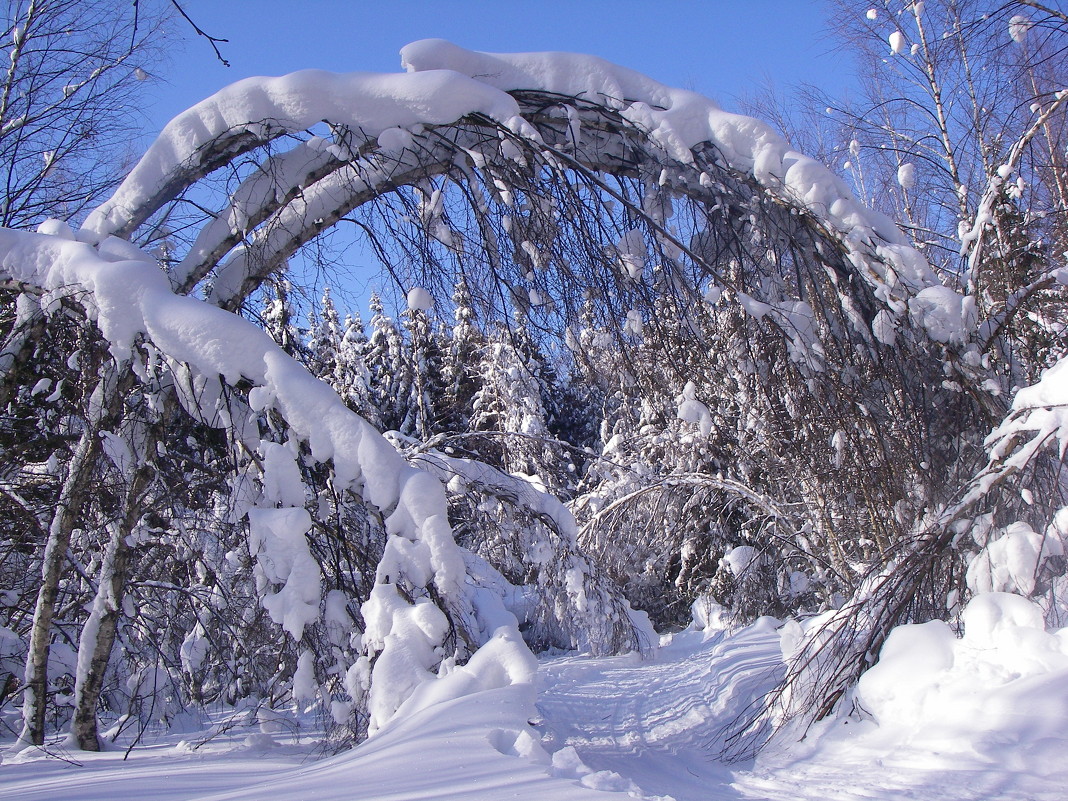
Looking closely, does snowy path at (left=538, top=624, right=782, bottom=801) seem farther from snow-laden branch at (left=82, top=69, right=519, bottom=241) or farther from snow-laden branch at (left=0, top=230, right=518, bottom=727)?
snow-laden branch at (left=82, top=69, right=519, bottom=241)

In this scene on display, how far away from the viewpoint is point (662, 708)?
5.56 meters

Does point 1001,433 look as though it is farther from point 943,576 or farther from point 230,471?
point 230,471

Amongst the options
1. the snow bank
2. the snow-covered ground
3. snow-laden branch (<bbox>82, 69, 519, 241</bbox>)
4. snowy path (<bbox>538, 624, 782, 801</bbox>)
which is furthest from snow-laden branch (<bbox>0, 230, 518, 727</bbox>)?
the snow bank

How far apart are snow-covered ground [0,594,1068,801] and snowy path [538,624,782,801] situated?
4 centimetres

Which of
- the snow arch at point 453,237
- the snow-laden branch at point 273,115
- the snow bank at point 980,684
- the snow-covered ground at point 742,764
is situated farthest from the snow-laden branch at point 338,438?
the snow bank at point 980,684

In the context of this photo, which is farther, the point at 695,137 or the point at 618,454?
the point at 618,454

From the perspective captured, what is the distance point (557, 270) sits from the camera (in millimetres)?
3141

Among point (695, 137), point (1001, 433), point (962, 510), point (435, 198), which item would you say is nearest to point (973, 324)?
point (1001, 433)

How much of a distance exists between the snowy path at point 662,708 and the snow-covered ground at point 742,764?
0.12 ft

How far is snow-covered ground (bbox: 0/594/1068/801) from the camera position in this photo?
6.68 feet

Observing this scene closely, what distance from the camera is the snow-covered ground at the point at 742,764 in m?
2.04

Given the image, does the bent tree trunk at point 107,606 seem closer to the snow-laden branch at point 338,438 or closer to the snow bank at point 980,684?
the snow-laden branch at point 338,438

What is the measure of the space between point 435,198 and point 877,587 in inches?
92.1

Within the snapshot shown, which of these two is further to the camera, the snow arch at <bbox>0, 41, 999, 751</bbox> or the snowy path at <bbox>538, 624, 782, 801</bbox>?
the snowy path at <bbox>538, 624, 782, 801</bbox>
